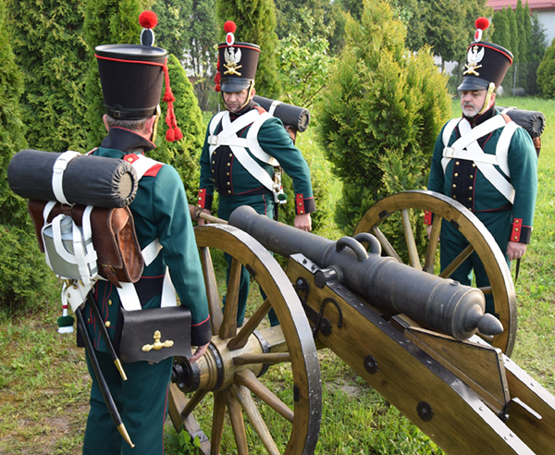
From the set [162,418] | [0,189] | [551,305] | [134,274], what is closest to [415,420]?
[162,418]

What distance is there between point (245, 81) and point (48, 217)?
2.24 metres

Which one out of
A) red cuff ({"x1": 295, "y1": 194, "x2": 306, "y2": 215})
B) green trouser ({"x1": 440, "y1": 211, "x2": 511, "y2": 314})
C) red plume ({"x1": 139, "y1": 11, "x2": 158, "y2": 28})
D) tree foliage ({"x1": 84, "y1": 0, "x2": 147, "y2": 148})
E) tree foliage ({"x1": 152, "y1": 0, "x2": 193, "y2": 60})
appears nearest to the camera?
red plume ({"x1": 139, "y1": 11, "x2": 158, "y2": 28})

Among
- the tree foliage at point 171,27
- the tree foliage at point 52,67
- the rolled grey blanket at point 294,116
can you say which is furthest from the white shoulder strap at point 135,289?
the tree foliage at point 171,27

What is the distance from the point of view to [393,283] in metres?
2.05

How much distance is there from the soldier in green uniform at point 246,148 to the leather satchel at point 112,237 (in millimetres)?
1738

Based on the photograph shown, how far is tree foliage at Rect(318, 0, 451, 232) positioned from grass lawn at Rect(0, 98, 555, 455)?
1.53 m

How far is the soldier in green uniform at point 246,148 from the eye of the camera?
3.72m

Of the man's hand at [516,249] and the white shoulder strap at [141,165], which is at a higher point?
the white shoulder strap at [141,165]

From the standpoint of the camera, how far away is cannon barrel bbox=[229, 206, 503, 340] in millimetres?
1843

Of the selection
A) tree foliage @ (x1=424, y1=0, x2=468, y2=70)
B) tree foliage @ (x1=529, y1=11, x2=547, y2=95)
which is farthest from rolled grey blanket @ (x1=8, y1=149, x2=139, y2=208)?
tree foliage @ (x1=529, y1=11, x2=547, y2=95)

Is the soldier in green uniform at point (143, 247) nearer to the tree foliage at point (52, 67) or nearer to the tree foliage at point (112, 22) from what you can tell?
the tree foliage at point (112, 22)

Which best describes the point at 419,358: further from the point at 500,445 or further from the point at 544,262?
the point at 544,262

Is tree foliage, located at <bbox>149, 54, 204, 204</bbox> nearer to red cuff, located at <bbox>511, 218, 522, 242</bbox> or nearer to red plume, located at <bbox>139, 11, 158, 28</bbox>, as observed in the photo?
red cuff, located at <bbox>511, 218, 522, 242</bbox>

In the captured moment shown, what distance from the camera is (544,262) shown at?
18.5 ft
